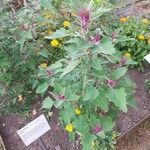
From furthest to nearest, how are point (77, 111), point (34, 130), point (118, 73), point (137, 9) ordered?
point (137, 9) < point (34, 130) < point (77, 111) < point (118, 73)

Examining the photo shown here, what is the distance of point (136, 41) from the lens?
302cm

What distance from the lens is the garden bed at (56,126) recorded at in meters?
2.72

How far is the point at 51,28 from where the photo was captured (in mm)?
3006

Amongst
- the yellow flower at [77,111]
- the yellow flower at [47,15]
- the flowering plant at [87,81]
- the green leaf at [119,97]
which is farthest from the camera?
the yellow flower at [47,15]

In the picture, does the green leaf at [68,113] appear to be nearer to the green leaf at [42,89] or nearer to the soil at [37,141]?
the green leaf at [42,89]

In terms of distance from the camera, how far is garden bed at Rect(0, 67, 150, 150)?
272 centimetres

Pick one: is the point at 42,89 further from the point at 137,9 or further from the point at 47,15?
the point at 137,9

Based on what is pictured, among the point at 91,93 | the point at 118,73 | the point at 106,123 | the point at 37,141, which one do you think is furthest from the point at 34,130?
the point at 118,73

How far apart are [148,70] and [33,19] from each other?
46.7 inches

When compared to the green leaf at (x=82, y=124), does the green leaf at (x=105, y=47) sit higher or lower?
higher

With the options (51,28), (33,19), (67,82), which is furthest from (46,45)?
(67,82)

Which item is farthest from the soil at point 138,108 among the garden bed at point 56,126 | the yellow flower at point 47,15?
the yellow flower at point 47,15

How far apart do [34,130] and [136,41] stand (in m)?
1.22

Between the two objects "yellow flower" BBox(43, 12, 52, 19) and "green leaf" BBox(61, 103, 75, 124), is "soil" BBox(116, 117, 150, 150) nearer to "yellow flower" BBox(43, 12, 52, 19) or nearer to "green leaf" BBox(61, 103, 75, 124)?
"green leaf" BBox(61, 103, 75, 124)
